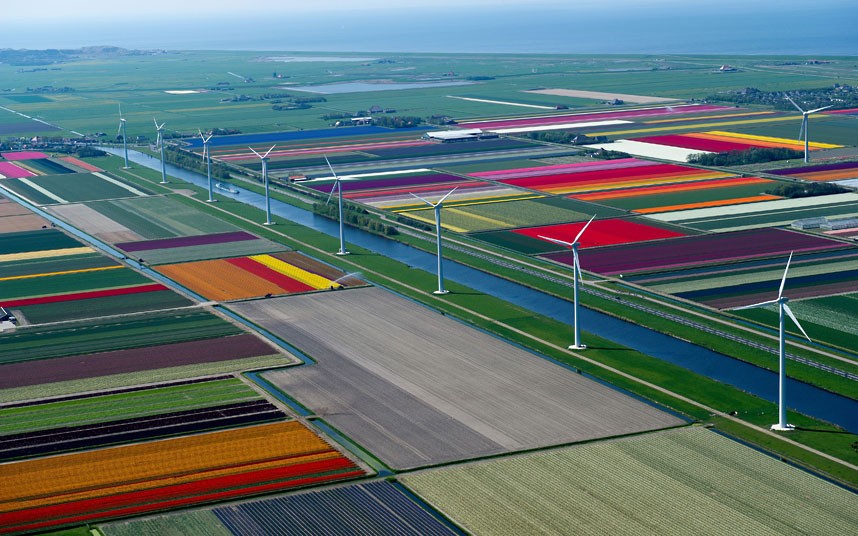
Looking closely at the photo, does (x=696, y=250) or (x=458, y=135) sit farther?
(x=458, y=135)

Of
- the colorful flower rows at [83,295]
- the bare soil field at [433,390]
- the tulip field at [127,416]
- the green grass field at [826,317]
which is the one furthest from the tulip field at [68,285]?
the green grass field at [826,317]

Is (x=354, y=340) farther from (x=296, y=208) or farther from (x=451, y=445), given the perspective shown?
(x=296, y=208)

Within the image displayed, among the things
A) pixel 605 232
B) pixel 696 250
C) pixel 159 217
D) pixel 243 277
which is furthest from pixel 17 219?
pixel 696 250

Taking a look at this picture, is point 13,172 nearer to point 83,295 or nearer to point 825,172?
point 83,295

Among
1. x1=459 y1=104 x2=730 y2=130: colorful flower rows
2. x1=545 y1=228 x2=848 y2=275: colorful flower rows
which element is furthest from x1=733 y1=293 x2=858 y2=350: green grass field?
x1=459 y1=104 x2=730 y2=130: colorful flower rows

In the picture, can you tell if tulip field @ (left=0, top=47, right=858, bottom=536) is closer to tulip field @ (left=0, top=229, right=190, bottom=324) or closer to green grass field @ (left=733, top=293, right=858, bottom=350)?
green grass field @ (left=733, top=293, right=858, bottom=350)
